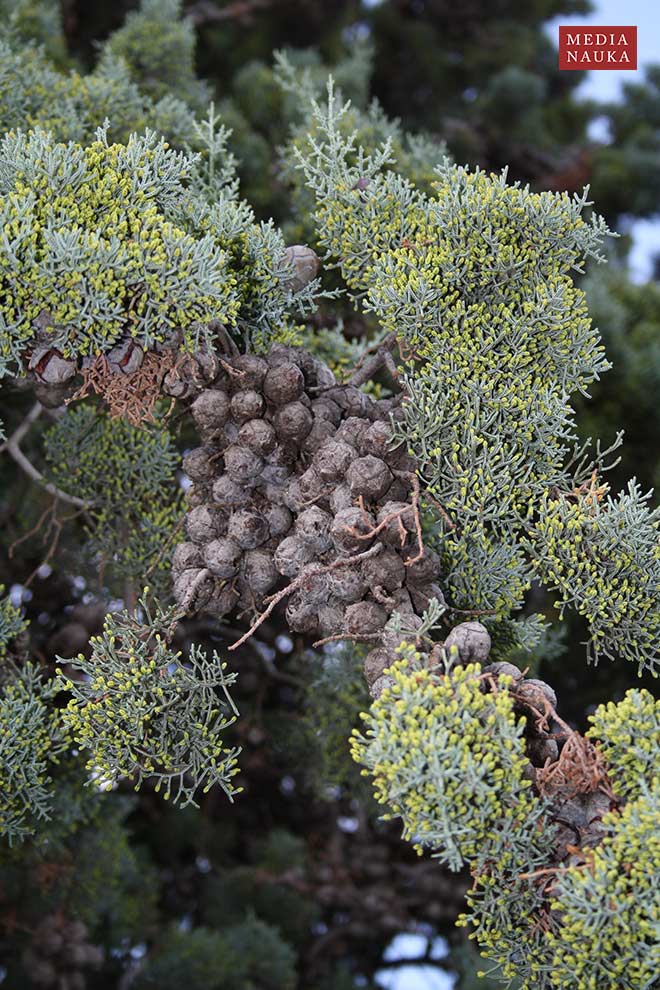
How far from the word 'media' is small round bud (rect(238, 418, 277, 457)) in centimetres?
112

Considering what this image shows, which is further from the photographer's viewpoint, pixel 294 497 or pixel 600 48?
pixel 600 48

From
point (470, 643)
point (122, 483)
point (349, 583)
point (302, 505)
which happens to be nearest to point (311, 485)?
point (302, 505)

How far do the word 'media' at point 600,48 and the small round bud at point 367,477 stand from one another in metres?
1.12

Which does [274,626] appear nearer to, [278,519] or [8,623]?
[8,623]

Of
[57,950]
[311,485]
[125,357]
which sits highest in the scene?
[125,357]

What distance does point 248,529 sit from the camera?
3.97 ft

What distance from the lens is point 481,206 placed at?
1.20 m

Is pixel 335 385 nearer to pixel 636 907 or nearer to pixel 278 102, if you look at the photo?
pixel 636 907

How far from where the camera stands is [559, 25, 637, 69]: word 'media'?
1938 millimetres

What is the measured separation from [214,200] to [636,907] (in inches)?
40.3

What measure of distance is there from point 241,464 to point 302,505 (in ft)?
0.28

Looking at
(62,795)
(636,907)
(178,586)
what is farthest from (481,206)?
(62,795)

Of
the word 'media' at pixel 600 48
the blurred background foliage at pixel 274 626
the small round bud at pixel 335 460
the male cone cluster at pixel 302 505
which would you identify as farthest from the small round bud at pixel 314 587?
the word 'media' at pixel 600 48

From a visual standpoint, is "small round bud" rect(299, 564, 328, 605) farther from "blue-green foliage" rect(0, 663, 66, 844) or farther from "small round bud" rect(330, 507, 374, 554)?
"blue-green foliage" rect(0, 663, 66, 844)
